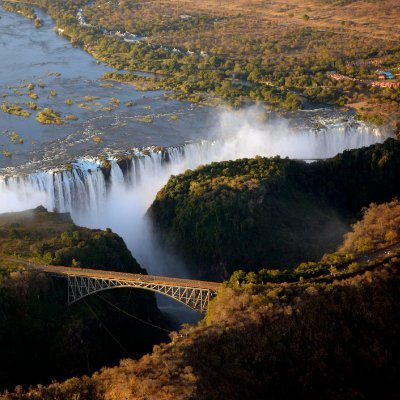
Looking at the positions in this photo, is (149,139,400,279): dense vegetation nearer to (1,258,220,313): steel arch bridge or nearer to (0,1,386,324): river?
(0,1,386,324): river

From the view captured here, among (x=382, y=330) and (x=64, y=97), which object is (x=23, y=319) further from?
(x=64, y=97)

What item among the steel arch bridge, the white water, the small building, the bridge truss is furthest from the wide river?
the small building

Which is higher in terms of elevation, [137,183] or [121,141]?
[121,141]

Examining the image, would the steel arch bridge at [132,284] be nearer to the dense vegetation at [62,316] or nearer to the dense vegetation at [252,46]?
the dense vegetation at [62,316]

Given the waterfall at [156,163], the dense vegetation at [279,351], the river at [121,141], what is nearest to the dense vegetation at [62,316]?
the dense vegetation at [279,351]

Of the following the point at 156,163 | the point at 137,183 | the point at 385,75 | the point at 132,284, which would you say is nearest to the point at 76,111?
the point at 156,163

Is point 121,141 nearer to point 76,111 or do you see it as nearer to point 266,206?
point 76,111
